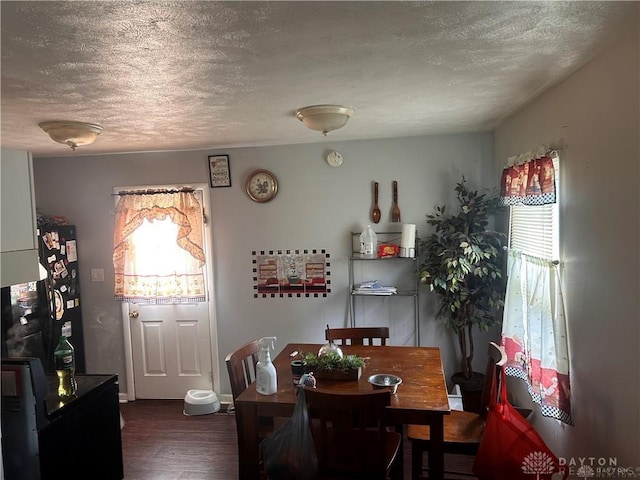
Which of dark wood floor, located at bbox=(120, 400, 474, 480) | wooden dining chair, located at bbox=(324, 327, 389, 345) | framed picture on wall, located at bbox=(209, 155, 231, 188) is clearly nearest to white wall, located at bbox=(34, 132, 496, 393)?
framed picture on wall, located at bbox=(209, 155, 231, 188)

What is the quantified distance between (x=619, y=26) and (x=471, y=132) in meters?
2.04

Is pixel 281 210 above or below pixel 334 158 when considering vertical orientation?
below

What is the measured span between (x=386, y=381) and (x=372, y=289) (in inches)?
53.8

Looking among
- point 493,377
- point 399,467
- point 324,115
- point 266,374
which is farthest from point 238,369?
point 324,115

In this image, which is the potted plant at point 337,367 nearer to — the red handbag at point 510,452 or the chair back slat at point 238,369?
the chair back slat at point 238,369

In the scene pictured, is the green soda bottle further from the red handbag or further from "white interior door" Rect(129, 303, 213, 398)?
the red handbag

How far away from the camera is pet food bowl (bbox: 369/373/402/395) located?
2260mm

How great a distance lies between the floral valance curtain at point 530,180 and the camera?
228 centimetres

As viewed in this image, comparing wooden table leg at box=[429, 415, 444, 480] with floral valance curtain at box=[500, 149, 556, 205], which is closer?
wooden table leg at box=[429, 415, 444, 480]

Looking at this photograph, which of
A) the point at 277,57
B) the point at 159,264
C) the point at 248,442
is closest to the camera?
the point at 277,57

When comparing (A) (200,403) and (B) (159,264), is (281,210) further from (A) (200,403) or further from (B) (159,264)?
(A) (200,403)

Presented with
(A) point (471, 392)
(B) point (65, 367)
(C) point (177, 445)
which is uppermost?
(B) point (65, 367)

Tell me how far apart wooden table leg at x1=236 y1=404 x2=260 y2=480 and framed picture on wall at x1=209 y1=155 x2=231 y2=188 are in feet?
7.22

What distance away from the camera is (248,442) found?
225 centimetres
